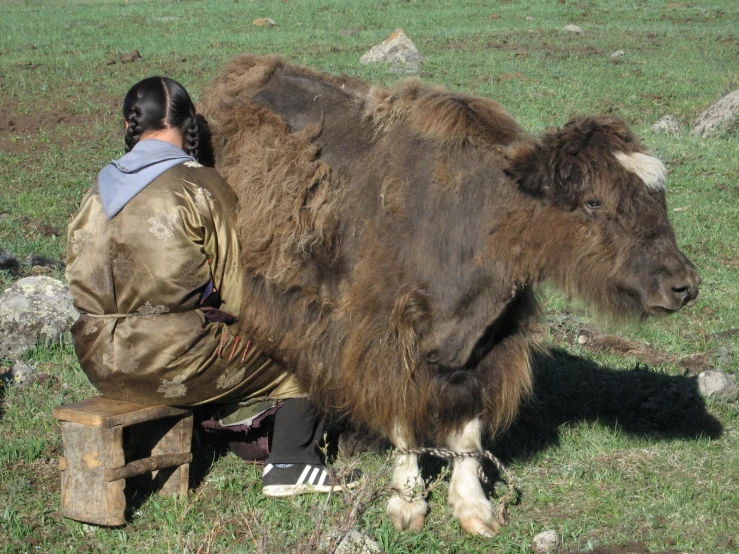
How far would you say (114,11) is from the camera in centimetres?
2530

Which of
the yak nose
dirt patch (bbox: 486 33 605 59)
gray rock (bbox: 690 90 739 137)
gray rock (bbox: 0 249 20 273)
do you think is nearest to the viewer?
the yak nose

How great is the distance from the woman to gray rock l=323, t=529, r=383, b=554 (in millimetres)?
260

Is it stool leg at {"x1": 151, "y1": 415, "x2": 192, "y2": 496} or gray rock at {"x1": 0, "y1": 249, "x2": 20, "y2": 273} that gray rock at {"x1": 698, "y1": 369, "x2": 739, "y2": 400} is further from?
gray rock at {"x1": 0, "y1": 249, "x2": 20, "y2": 273}

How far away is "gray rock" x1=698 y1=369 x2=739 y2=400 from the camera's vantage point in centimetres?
513

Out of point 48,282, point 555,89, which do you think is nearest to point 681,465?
point 48,282

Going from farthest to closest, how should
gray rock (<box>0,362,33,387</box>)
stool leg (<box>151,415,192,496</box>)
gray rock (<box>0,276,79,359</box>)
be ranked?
gray rock (<box>0,276,79,359</box>), gray rock (<box>0,362,33,387</box>), stool leg (<box>151,415,192,496</box>)

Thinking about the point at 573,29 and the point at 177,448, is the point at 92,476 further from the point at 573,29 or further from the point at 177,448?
the point at 573,29

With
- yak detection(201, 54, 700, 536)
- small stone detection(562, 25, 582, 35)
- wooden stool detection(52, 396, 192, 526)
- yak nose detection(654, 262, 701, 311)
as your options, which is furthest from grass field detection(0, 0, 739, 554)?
small stone detection(562, 25, 582, 35)

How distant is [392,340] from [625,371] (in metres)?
2.31

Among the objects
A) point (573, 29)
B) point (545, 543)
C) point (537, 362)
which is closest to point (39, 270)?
point (537, 362)

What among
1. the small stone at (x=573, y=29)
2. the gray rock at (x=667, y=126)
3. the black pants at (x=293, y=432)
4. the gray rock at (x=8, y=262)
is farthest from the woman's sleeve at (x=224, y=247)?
the small stone at (x=573, y=29)

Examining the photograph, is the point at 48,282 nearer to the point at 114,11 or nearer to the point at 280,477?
the point at 280,477

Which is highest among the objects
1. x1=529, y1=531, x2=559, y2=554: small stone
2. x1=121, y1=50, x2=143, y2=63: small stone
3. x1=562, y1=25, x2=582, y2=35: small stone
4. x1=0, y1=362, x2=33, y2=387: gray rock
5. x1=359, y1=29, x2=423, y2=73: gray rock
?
x1=562, y1=25, x2=582, y2=35: small stone

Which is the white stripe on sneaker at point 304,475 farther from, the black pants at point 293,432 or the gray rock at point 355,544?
the gray rock at point 355,544
